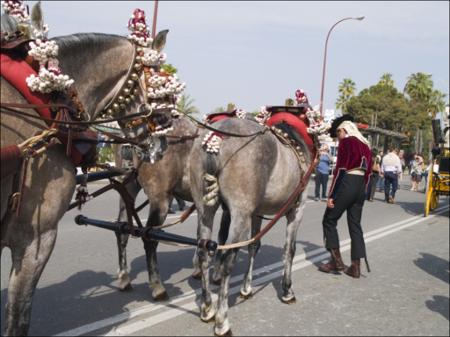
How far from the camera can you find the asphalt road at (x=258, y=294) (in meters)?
4.74

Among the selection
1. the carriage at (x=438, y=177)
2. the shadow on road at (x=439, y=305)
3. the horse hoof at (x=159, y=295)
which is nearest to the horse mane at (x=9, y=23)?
the horse hoof at (x=159, y=295)

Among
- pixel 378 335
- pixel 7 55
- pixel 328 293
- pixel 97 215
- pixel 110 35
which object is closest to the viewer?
pixel 7 55

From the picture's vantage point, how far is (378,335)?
4.79 meters

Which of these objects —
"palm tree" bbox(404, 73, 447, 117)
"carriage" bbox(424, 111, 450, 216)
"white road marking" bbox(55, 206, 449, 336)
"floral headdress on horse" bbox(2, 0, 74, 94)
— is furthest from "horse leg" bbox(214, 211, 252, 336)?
"palm tree" bbox(404, 73, 447, 117)

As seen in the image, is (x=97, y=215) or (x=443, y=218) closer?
(x=97, y=215)

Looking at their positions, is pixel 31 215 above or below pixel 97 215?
above

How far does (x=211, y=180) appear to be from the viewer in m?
4.89

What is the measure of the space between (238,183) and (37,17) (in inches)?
99.4

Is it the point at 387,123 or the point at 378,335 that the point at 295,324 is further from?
the point at 387,123

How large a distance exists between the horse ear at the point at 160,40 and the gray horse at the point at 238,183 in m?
1.42

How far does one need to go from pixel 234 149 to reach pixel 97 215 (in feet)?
22.2

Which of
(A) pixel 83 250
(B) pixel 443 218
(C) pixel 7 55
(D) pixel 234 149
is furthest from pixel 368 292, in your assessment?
(B) pixel 443 218

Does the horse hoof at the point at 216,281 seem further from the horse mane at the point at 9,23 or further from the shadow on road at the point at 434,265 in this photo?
the horse mane at the point at 9,23

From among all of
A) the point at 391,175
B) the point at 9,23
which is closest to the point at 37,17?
the point at 9,23
